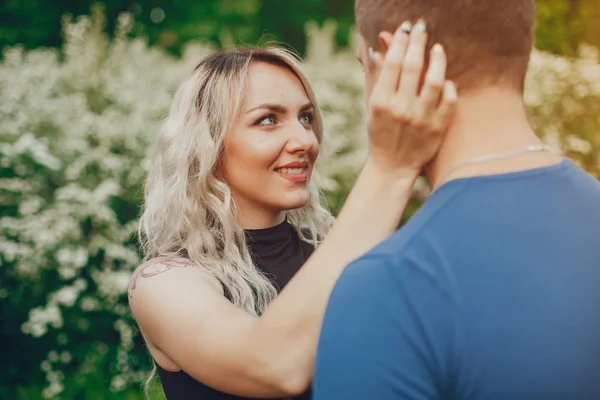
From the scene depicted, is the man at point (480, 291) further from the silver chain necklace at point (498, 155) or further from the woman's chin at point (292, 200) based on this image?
the woman's chin at point (292, 200)

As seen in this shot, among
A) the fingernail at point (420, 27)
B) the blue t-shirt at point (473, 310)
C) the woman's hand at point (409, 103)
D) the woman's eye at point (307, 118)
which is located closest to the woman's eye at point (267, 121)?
the woman's eye at point (307, 118)

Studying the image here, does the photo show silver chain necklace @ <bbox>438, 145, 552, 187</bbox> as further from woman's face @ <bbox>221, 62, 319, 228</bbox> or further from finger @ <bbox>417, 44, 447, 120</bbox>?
woman's face @ <bbox>221, 62, 319, 228</bbox>

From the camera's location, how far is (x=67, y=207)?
578cm

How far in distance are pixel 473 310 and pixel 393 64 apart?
0.52 metres

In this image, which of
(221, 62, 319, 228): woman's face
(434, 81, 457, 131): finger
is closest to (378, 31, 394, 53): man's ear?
(434, 81, 457, 131): finger

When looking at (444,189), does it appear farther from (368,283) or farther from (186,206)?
(186,206)

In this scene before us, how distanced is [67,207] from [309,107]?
11.1 feet

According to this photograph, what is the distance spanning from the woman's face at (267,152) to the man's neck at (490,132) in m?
1.27

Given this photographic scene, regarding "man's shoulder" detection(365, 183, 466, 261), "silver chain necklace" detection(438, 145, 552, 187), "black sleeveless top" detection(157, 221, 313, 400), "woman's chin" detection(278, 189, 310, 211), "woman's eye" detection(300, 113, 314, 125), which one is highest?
"silver chain necklace" detection(438, 145, 552, 187)

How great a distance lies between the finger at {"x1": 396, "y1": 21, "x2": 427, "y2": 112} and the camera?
147cm

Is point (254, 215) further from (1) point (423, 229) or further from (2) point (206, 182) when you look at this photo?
(1) point (423, 229)

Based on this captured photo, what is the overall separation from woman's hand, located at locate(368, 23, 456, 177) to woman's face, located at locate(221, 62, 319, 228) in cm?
108

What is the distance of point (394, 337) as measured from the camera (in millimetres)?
1318

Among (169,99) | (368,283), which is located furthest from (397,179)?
(169,99)
